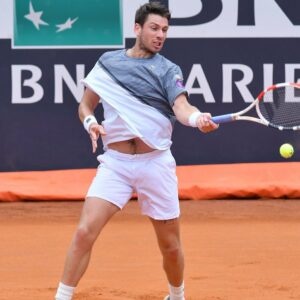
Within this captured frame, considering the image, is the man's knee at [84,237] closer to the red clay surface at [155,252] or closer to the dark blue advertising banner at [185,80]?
the red clay surface at [155,252]

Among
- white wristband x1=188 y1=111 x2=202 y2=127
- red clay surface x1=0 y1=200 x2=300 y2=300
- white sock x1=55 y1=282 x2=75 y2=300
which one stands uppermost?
white wristband x1=188 y1=111 x2=202 y2=127

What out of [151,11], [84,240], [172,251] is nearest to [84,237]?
[84,240]

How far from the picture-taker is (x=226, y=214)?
29.7 feet

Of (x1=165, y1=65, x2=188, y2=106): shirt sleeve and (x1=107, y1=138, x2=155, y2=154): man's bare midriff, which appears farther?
(x1=107, y1=138, x2=155, y2=154): man's bare midriff

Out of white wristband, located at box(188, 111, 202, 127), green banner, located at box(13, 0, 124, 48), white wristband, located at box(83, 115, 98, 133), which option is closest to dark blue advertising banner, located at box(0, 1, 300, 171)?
green banner, located at box(13, 0, 124, 48)

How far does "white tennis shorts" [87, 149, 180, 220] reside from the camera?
5223mm

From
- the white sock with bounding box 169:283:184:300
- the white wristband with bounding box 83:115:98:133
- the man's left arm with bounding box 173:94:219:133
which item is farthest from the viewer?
the white sock with bounding box 169:283:184:300

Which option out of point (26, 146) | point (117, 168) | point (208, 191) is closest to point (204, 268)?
point (117, 168)

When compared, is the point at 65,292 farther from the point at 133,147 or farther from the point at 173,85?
the point at 173,85

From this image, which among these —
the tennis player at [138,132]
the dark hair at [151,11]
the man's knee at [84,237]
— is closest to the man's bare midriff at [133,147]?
the tennis player at [138,132]

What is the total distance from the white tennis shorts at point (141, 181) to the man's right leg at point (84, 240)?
93 millimetres

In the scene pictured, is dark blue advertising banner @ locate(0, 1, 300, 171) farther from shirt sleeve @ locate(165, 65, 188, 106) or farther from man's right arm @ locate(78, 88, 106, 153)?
shirt sleeve @ locate(165, 65, 188, 106)

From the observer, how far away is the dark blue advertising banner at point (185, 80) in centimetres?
954

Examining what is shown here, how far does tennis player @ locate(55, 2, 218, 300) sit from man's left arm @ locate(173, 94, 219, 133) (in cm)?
1
